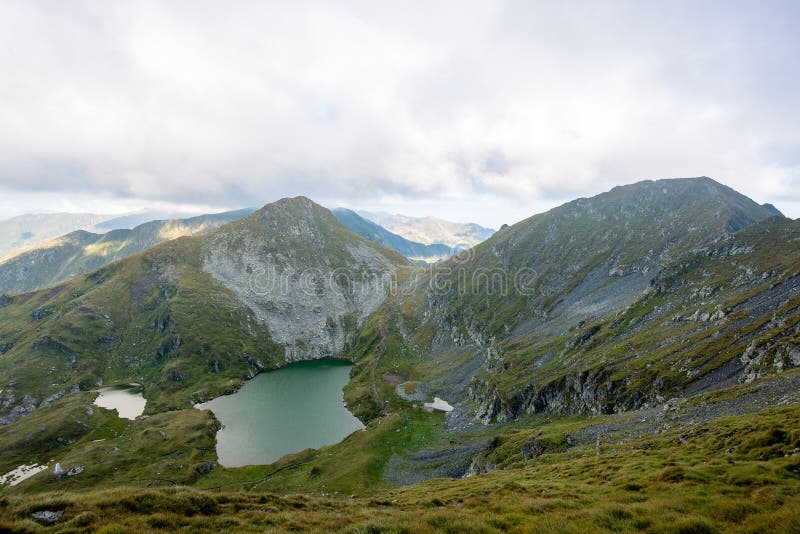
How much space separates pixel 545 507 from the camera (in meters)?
21.5

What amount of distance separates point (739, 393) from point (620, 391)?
28.7m

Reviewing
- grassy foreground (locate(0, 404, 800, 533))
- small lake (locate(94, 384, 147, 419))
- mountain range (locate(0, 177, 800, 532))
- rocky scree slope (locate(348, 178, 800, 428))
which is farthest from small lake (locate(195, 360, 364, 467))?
grassy foreground (locate(0, 404, 800, 533))

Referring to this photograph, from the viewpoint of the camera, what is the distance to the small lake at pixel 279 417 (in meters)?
115

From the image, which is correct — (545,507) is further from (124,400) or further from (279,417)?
(124,400)

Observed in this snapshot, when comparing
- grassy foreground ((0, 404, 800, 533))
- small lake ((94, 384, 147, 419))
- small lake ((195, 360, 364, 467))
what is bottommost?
small lake ((195, 360, 364, 467))

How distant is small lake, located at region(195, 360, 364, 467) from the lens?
115 m

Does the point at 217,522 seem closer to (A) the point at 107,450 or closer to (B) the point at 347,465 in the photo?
(B) the point at 347,465

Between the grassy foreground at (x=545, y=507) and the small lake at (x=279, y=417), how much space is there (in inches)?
3945

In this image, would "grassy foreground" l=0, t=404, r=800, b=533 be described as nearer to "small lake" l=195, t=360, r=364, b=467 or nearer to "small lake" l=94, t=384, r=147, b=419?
"small lake" l=195, t=360, r=364, b=467

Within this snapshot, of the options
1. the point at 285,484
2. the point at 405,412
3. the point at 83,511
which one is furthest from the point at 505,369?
the point at 83,511

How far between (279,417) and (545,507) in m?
135

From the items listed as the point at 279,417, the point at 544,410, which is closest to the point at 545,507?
the point at 544,410

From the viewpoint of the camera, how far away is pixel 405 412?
419 feet

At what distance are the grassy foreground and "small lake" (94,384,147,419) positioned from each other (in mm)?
166734
